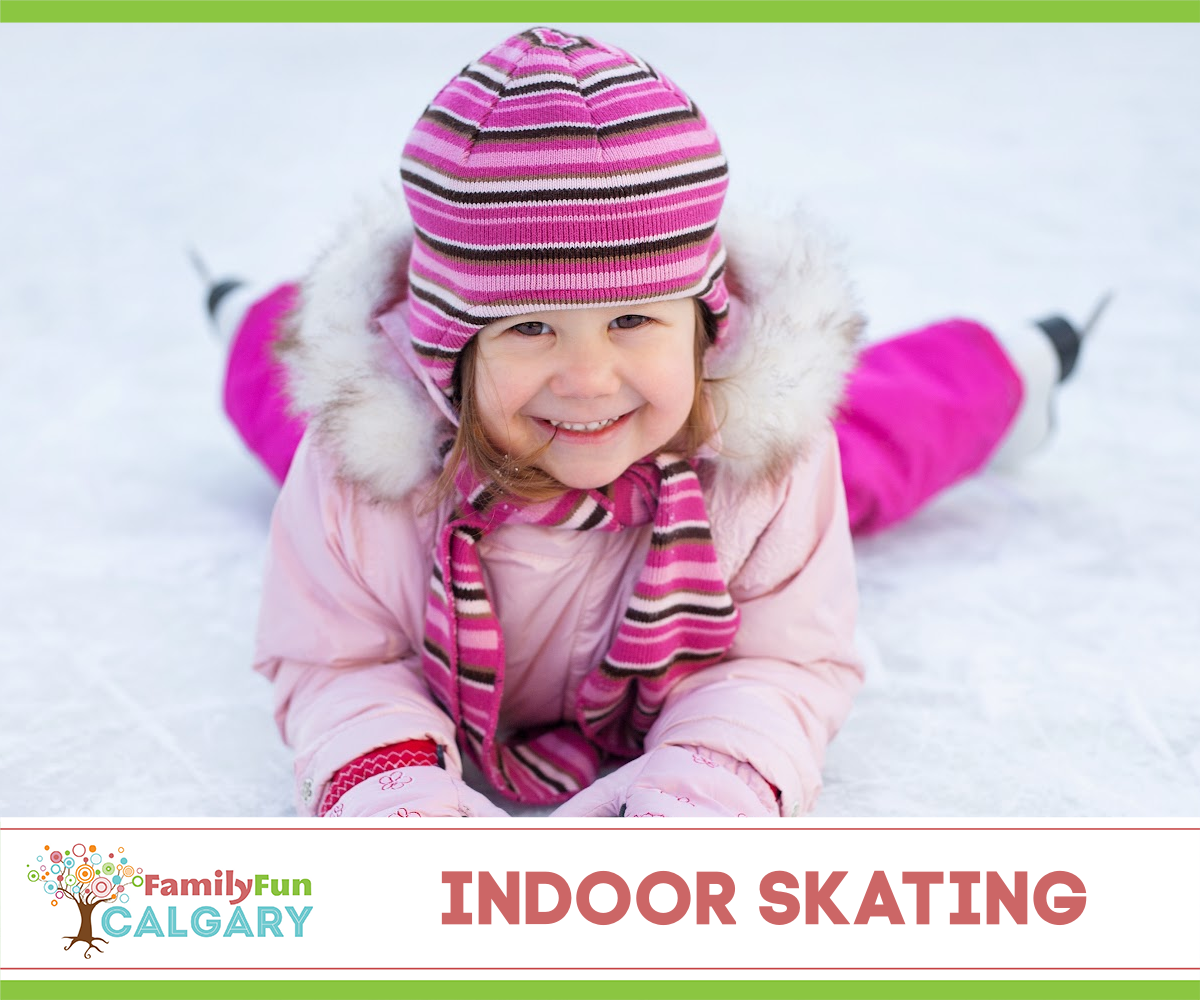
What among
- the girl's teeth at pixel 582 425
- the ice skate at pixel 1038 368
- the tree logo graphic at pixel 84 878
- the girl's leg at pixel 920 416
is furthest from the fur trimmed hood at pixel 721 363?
the ice skate at pixel 1038 368

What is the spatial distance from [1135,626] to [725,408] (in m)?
0.63

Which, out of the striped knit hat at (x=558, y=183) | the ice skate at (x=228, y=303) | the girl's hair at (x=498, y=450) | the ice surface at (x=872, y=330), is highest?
the striped knit hat at (x=558, y=183)

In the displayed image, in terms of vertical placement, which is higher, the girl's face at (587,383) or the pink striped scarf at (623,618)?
the girl's face at (587,383)

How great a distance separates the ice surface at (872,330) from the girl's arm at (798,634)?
0.09 m

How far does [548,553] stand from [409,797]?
9.5 inches

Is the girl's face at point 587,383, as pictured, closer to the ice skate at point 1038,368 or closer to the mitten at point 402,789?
the mitten at point 402,789

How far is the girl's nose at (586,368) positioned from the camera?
104 cm

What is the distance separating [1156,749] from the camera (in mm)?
1325

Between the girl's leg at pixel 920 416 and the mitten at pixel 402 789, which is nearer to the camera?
the mitten at pixel 402 789

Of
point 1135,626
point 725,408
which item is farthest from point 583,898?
point 1135,626

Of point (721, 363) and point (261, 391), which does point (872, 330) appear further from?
point (721, 363)

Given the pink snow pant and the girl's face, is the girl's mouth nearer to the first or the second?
the girl's face

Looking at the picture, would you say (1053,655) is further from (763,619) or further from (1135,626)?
(763,619)

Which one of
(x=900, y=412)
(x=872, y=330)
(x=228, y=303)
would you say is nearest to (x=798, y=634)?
(x=900, y=412)
